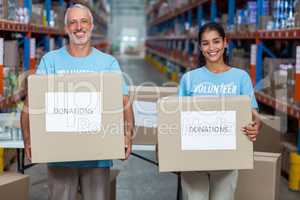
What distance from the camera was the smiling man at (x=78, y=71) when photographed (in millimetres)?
2111

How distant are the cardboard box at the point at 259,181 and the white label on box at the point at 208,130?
83 cm

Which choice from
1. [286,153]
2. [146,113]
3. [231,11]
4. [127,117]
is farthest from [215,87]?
[231,11]

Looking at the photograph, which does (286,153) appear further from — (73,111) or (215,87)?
(73,111)

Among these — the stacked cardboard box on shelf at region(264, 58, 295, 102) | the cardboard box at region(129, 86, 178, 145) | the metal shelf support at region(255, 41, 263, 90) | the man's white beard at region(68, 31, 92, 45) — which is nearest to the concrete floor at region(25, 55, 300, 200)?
the cardboard box at region(129, 86, 178, 145)

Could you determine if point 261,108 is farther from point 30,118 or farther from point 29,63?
point 30,118

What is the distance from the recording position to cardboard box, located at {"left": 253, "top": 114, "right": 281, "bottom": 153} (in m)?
3.74

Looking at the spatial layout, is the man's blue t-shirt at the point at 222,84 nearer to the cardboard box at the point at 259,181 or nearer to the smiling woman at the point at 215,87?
the smiling woman at the point at 215,87

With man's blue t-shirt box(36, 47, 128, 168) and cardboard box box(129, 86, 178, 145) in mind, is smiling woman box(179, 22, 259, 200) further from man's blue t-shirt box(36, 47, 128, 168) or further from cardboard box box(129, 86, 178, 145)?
cardboard box box(129, 86, 178, 145)

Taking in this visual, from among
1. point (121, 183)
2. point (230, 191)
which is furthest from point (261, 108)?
point (230, 191)

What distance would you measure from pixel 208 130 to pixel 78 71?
A: 626 mm

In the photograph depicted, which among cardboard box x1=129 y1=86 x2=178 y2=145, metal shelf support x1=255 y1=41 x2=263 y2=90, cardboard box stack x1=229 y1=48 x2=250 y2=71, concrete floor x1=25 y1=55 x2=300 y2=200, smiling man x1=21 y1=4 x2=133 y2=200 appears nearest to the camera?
smiling man x1=21 y1=4 x2=133 y2=200

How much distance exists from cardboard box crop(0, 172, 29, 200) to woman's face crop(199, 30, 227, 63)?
3.91 feet

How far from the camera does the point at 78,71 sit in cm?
213

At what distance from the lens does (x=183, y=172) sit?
2191 millimetres
